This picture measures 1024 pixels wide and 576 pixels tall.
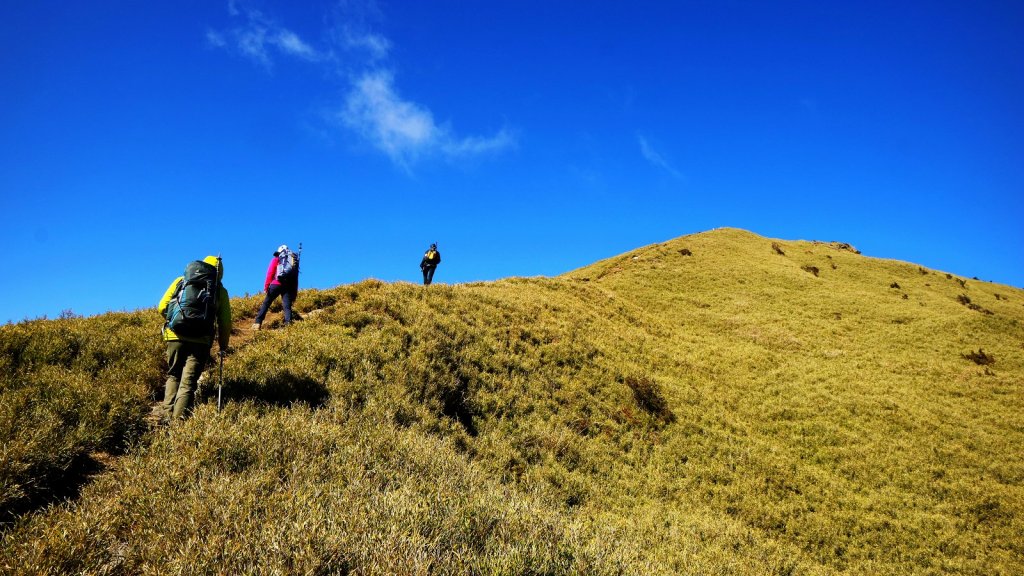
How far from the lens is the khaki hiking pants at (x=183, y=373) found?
6789mm

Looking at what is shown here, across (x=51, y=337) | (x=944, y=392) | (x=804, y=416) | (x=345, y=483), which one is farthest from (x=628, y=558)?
(x=944, y=392)

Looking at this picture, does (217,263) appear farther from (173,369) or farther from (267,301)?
(267,301)

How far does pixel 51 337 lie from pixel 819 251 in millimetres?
61498

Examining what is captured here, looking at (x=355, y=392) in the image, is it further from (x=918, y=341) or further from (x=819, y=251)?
(x=819, y=251)

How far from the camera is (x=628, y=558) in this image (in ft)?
18.3

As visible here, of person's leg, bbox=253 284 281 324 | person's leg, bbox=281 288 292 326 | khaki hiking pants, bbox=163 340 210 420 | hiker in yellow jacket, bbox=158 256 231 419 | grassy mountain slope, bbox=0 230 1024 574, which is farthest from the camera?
person's leg, bbox=281 288 292 326

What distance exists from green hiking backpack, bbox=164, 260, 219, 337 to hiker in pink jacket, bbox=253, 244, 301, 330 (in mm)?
3994

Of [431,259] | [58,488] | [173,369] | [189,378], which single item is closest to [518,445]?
[189,378]

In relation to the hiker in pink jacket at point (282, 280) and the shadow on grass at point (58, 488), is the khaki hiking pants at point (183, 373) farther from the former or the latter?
the hiker in pink jacket at point (282, 280)

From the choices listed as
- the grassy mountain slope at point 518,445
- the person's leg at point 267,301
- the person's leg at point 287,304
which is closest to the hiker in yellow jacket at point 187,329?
the grassy mountain slope at point 518,445

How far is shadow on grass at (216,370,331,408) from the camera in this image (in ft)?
25.6

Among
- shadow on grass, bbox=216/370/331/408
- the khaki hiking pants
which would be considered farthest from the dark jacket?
the khaki hiking pants

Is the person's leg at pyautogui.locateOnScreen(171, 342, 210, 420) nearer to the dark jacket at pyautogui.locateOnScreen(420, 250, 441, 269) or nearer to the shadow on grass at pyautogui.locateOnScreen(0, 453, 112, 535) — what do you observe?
the shadow on grass at pyautogui.locateOnScreen(0, 453, 112, 535)

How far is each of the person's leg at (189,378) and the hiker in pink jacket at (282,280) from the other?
4249 mm
